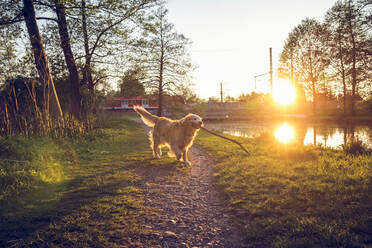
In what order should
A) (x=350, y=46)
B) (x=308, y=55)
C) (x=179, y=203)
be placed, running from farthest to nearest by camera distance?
(x=308, y=55), (x=350, y=46), (x=179, y=203)

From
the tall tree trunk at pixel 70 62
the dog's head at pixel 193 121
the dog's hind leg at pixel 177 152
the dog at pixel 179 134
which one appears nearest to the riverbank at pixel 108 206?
the dog's hind leg at pixel 177 152

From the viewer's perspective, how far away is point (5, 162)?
482 cm

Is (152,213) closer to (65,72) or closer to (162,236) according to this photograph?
(162,236)

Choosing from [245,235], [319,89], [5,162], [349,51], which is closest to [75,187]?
[5,162]

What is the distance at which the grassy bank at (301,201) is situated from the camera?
9.04ft

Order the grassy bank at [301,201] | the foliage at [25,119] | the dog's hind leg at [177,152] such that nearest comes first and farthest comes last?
the grassy bank at [301,201], the foliage at [25,119], the dog's hind leg at [177,152]

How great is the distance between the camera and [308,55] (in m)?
31.8

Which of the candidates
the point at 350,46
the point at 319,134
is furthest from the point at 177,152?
the point at 350,46

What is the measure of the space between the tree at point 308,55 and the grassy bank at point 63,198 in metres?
32.5

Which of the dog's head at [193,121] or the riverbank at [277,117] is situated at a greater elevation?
the dog's head at [193,121]

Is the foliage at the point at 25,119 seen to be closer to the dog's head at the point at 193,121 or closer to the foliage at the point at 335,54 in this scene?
the dog's head at the point at 193,121

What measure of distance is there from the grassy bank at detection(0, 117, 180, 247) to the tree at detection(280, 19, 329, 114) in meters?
32.5

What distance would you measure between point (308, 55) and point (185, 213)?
35.6 meters

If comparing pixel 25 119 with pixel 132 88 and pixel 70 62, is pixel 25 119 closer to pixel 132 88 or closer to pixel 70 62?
pixel 70 62
